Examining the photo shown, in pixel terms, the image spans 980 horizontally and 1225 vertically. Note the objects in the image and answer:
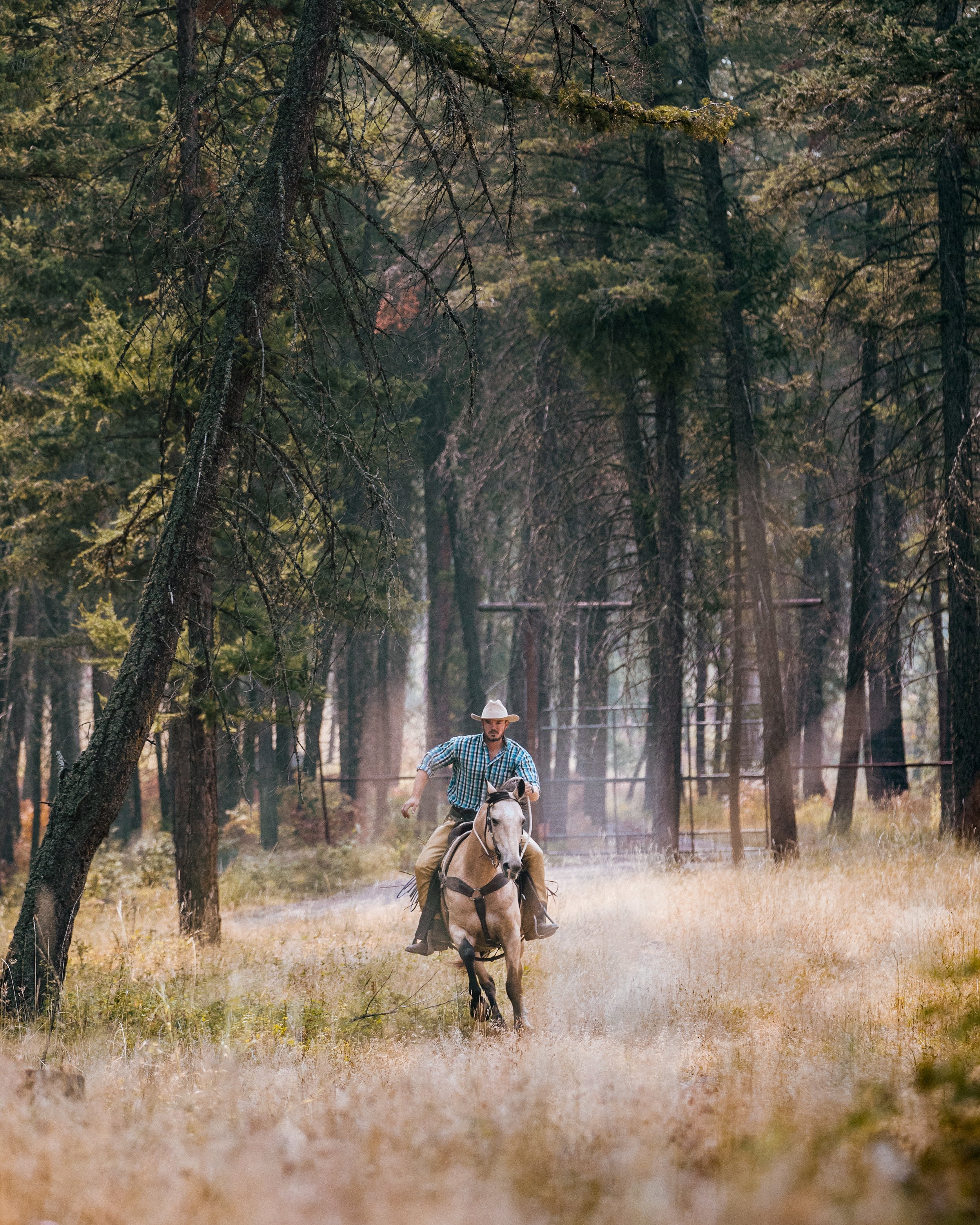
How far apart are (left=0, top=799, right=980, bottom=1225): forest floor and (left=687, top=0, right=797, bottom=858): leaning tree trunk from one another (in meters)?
2.69

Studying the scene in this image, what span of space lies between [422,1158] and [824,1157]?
4.97ft

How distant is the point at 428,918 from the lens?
836 cm

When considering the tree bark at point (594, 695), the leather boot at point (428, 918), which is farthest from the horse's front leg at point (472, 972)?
the tree bark at point (594, 695)

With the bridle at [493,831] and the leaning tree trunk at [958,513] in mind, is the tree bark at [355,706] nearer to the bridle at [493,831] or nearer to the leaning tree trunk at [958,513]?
the leaning tree trunk at [958,513]

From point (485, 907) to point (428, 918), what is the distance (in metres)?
0.81

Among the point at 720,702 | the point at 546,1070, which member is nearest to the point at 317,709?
the point at 720,702

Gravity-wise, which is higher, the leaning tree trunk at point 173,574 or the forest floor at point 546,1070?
the leaning tree trunk at point 173,574

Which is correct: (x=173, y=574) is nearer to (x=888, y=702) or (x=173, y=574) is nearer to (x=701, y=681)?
(x=701, y=681)

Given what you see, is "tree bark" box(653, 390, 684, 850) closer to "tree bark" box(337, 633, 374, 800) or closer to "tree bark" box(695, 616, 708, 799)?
"tree bark" box(695, 616, 708, 799)

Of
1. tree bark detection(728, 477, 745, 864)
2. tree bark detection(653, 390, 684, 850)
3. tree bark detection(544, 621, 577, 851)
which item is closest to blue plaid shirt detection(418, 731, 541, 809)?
tree bark detection(728, 477, 745, 864)

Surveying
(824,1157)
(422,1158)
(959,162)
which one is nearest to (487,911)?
(422,1158)

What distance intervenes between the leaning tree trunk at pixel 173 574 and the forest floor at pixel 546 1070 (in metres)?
0.66

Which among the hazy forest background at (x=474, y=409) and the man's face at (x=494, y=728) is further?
the hazy forest background at (x=474, y=409)

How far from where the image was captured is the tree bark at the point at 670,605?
650 inches
